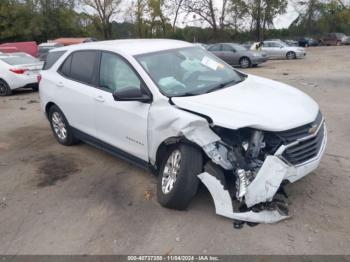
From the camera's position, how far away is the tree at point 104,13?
54.5 metres

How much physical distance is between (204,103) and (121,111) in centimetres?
112

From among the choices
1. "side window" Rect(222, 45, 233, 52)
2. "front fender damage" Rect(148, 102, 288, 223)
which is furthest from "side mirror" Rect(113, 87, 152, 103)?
"side window" Rect(222, 45, 233, 52)

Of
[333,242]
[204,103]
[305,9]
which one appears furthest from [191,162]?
[305,9]

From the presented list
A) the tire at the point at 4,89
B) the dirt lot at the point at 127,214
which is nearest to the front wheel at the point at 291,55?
the tire at the point at 4,89

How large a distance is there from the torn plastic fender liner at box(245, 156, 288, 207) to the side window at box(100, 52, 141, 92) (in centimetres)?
173

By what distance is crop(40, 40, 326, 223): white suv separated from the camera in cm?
382

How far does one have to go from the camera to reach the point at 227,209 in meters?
Result: 3.86

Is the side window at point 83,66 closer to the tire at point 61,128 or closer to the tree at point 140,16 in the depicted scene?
the tire at point 61,128

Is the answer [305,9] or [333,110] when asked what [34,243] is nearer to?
[333,110]

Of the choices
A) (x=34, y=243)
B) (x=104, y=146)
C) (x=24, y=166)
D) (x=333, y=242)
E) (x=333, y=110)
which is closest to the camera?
(x=333, y=242)

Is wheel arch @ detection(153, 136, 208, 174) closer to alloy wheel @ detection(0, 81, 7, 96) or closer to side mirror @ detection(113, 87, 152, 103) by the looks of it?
side mirror @ detection(113, 87, 152, 103)

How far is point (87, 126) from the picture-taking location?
5543 mm

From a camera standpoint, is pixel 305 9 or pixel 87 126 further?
pixel 305 9

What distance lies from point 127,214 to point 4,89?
10263mm
